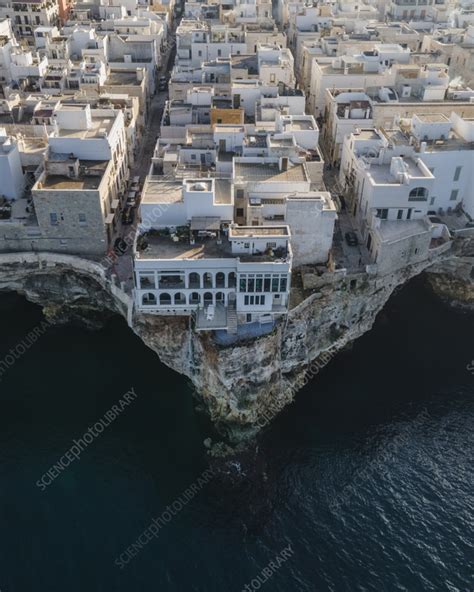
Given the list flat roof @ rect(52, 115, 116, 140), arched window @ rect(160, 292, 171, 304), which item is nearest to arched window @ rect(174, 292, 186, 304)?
arched window @ rect(160, 292, 171, 304)

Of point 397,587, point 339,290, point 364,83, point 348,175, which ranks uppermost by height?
point 364,83

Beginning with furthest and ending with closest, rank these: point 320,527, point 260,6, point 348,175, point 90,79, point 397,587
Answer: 1. point 260,6
2. point 90,79
3. point 348,175
4. point 320,527
5. point 397,587

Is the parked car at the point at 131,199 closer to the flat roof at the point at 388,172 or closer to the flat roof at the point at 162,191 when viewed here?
the flat roof at the point at 162,191

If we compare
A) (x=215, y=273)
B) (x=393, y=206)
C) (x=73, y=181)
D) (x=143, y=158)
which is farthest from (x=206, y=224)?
(x=143, y=158)

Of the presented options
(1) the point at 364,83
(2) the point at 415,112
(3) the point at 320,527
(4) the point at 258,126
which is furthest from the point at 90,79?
(3) the point at 320,527

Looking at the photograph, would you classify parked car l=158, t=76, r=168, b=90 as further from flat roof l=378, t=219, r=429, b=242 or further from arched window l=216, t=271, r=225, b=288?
arched window l=216, t=271, r=225, b=288

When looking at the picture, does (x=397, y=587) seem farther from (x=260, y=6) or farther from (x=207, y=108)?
(x=260, y=6)

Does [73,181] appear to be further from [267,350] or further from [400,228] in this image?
[400,228]
